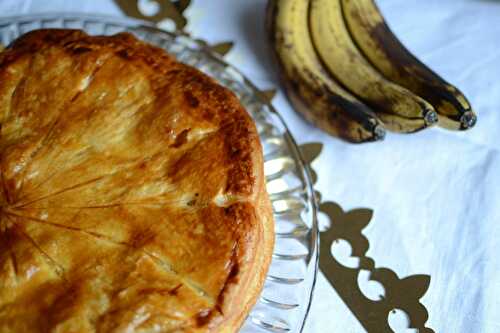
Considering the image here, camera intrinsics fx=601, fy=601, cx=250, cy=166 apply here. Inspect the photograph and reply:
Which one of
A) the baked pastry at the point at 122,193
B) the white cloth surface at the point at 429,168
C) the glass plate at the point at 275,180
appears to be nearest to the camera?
the baked pastry at the point at 122,193

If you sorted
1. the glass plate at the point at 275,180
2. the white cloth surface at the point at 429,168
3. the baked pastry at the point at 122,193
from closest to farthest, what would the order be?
the baked pastry at the point at 122,193
the glass plate at the point at 275,180
the white cloth surface at the point at 429,168

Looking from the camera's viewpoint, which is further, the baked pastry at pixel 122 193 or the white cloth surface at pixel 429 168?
the white cloth surface at pixel 429 168

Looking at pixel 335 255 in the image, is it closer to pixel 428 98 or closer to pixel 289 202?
pixel 289 202

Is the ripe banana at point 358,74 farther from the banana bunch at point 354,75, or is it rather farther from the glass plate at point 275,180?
the glass plate at point 275,180

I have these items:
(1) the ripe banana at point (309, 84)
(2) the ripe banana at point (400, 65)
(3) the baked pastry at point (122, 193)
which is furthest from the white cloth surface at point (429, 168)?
(3) the baked pastry at point (122, 193)

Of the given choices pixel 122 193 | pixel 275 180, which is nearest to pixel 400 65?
pixel 275 180

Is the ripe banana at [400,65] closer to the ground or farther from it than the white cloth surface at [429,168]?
farther from it

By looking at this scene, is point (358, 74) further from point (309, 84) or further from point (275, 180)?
point (275, 180)
